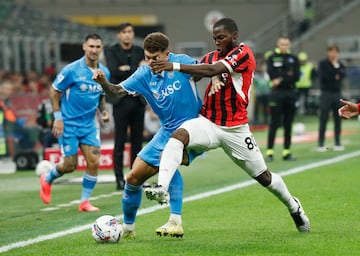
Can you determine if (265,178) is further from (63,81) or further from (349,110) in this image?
(63,81)

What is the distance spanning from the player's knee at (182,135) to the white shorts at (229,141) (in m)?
0.05

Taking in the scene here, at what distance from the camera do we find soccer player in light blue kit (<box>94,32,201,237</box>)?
1015cm

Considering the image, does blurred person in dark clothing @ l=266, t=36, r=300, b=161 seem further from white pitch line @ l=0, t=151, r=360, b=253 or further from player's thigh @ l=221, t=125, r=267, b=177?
player's thigh @ l=221, t=125, r=267, b=177

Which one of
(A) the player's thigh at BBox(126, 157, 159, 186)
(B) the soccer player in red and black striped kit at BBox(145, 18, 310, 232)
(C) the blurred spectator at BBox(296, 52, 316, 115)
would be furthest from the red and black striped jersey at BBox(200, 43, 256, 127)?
(C) the blurred spectator at BBox(296, 52, 316, 115)

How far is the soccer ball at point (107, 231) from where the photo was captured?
9.97m

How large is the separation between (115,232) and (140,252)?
→ 27.8 inches

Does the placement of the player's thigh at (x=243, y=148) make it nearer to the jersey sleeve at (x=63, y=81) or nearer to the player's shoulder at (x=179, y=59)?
the player's shoulder at (x=179, y=59)

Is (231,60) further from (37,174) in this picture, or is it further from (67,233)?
(37,174)

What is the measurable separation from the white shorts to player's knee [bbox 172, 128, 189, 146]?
5 centimetres

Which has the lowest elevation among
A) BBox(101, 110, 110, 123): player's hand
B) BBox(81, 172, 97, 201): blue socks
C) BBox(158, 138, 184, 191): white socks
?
BBox(81, 172, 97, 201): blue socks

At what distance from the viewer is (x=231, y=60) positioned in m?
9.79

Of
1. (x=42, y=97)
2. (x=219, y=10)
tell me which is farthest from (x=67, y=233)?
(x=219, y=10)

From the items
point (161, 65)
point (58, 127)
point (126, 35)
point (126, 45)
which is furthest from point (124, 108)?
point (161, 65)

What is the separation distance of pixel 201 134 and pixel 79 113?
424cm
